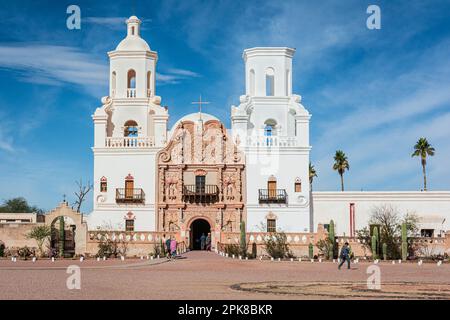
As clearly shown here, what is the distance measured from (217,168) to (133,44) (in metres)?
11.0

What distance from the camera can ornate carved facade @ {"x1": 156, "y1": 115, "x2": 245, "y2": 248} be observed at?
1967 inches

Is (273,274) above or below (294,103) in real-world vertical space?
below

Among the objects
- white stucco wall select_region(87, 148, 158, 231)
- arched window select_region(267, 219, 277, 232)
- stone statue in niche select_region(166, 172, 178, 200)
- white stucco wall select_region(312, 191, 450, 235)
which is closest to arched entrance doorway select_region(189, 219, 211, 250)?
stone statue in niche select_region(166, 172, 178, 200)

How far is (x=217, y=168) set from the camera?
5041 cm

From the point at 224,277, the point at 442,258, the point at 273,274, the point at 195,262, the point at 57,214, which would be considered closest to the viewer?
the point at 224,277

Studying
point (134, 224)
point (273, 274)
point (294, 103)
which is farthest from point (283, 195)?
point (273, 274)

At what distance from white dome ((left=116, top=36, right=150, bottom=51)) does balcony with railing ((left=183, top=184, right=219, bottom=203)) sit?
10612 mm

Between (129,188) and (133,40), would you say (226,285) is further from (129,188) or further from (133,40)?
(133,40)

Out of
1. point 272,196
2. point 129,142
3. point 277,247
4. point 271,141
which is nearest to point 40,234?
point 129,142

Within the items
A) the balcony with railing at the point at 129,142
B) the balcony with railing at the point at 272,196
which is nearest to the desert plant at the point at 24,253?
the balcony with railing at the point at 129,142

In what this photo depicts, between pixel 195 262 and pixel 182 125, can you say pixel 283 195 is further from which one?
pixel 195 262

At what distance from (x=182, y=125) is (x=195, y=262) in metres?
18.1

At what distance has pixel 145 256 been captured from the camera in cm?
4331

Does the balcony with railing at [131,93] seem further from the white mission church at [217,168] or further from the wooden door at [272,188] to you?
the wooden door at [272,188]
